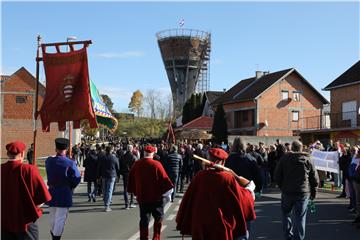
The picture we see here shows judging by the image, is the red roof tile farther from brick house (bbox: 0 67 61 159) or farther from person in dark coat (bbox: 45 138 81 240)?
person in dark coat (bbox: 45 138 81 240)

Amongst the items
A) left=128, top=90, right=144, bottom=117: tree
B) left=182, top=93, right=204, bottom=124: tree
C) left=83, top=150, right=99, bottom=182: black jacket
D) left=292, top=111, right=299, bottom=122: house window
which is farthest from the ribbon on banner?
left=128, top=90, right=144, bottom=117: tree

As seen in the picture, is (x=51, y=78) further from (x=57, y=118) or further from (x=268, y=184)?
(x=268, y=184)

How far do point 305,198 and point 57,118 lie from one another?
667 cm

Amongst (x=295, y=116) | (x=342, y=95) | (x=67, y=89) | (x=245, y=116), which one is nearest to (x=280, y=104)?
(x=295, y=116)

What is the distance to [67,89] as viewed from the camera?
41.7ft

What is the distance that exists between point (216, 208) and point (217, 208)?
1 cm

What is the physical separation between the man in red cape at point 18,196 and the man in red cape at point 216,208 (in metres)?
1.95

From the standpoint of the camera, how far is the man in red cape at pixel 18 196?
250 inches

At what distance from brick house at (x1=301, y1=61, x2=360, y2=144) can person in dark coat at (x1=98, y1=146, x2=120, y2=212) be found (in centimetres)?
2659

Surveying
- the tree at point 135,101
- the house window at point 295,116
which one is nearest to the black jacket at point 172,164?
the house window at point 295,116

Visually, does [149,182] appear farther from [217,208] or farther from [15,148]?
[217,208]

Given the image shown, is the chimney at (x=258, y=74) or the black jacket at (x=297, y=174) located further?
the chimney at (x=258, y=74)

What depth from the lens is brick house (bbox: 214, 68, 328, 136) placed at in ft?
182

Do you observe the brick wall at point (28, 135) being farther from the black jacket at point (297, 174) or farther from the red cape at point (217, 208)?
the red cape at point (217, 208)
